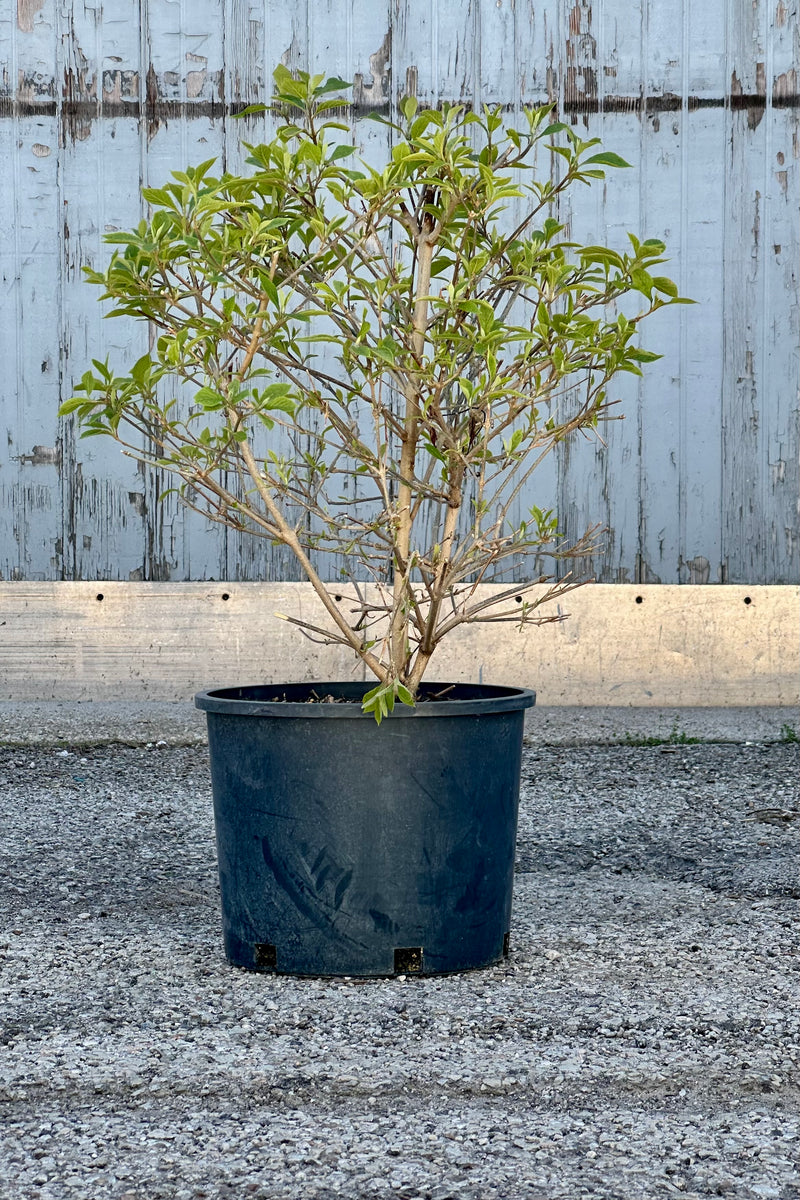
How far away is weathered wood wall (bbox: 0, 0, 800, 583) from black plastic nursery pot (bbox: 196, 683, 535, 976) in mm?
2997

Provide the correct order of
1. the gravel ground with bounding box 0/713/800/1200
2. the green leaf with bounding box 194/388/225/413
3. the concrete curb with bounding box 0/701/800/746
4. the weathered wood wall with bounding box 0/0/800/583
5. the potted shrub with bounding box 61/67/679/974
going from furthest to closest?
the weathered wood wall with bounding box 0/0/800/583 → the concrete curb with bounding box 0/701/800/746 → the potted shrub with bounding box 61/67/679/974 → the green leaf with bounding box 194/388/225/413 → the gravel ground with bounding box 0/713/800/1200

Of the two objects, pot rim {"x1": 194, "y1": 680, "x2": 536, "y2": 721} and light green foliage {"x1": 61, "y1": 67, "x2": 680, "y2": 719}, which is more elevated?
light green foliage {"x1": 61, "y1": 67, "x2": 680, "y2": 719}

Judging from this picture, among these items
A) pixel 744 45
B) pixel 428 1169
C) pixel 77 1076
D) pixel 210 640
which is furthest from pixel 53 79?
pixel 428 1169

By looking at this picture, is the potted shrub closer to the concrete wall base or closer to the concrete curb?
the concrete curb

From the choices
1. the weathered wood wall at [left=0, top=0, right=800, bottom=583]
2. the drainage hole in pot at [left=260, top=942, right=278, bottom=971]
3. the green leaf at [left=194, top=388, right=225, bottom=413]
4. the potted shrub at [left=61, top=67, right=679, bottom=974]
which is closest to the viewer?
the green leaf at [left=194, top=388, right=225, bottom=413]

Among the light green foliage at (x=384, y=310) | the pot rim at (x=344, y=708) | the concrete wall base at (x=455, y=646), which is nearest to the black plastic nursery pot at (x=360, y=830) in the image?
the pot rim at (x=344, y=708)

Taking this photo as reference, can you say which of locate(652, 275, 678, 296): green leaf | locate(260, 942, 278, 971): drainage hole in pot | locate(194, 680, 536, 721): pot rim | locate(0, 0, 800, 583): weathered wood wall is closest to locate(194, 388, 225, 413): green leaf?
locate(194, 680, 536, 721): pot rim

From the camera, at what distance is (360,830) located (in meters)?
2.34

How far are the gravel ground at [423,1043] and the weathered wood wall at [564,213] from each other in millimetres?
2043

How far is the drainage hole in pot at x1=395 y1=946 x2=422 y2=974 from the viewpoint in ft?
7.79

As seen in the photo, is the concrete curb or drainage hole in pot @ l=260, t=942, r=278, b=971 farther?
the concrete curb

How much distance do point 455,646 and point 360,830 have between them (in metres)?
2.90

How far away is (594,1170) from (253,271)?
5.40ft

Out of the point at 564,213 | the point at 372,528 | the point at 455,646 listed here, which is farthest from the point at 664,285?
the point at 564,213
